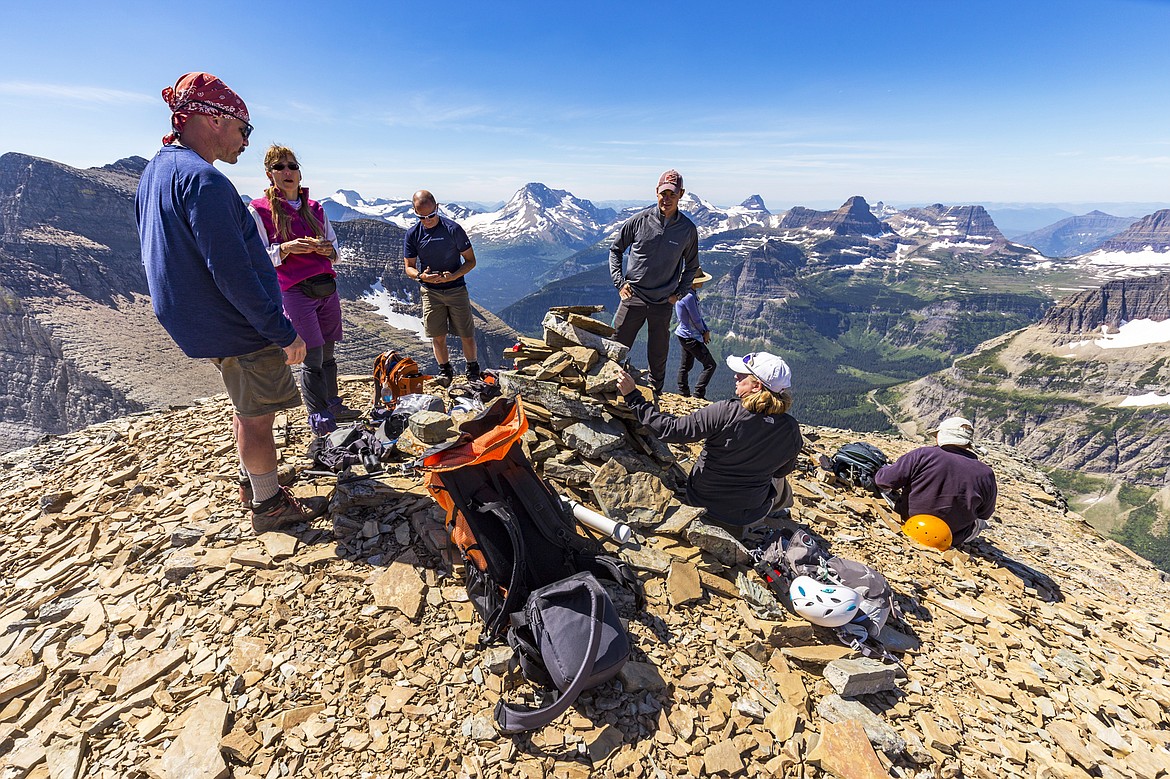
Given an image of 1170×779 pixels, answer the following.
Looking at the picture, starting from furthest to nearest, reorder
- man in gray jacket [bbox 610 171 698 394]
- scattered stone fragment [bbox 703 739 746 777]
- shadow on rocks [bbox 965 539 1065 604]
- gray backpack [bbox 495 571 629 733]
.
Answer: man in gray jacket [bbox 610 171 698 394], shadow on rocks [bbox 965 539 1065 604], scattered stone fragment [bbox 703 739 746 777], gray backpack [bbox 495 571 629 733]

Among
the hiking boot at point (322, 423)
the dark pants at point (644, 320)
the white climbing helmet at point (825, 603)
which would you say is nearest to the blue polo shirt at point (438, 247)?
the dark pants at point (644, 320)

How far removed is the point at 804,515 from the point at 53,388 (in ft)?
580

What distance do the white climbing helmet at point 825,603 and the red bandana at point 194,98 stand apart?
893 centimetres

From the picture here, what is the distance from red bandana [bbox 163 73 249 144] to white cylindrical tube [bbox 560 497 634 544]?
6503 mm

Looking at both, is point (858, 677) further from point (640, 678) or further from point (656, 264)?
point (656, 264)

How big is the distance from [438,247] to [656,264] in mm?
5202

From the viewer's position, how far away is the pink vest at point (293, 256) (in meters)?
7.80

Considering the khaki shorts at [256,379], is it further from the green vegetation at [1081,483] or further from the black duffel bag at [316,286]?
the green vegetation at [1081,483]

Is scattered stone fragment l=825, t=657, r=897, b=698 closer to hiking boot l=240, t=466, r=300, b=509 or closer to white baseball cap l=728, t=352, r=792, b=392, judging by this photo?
white baseball cap l=728, t=352, r=792, b=392

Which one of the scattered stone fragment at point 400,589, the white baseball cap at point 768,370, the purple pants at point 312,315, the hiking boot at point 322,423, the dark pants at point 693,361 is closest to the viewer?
the scattered stone fragment at point 400,589

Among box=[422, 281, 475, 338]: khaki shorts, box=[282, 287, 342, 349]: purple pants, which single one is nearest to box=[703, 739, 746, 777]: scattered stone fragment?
box=[282, 287, 342, 349]: purple pants

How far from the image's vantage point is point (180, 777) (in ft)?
12.7

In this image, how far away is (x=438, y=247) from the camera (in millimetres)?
11281

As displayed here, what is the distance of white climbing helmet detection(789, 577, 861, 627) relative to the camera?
579 centimetres
